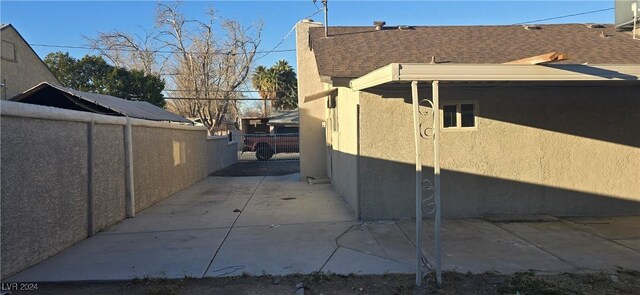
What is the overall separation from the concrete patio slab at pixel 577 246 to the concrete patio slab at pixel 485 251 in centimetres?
21

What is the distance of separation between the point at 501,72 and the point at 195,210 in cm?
690

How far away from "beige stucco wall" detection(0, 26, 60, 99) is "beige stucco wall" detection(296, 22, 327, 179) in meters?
11.4

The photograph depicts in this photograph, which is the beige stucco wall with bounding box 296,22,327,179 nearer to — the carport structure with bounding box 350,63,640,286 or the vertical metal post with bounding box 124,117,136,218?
the vertical metal post with bounding box 124,117,136,218

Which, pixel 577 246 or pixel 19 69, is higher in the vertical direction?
pixel 19 69

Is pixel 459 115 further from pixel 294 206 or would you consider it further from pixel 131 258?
pixel 131 258

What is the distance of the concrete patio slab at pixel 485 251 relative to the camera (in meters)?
5.36

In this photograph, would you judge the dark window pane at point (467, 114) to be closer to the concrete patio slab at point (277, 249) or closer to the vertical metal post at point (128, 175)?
the concrete patio slab at point (277, 249)

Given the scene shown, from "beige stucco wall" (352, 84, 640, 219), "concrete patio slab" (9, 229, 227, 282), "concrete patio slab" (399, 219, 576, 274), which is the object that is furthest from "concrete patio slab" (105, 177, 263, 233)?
"concrete patio slab" (399, 219, 576, 274)

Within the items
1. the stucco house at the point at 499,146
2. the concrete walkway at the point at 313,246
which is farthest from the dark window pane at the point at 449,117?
the concrete walkway at the point at 313,246

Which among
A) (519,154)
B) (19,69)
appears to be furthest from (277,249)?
(19,69)

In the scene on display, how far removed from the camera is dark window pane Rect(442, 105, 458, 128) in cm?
820

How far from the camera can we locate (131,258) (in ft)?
19.5

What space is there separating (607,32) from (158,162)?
39.2 ft

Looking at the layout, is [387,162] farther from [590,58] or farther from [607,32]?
[607,32]
